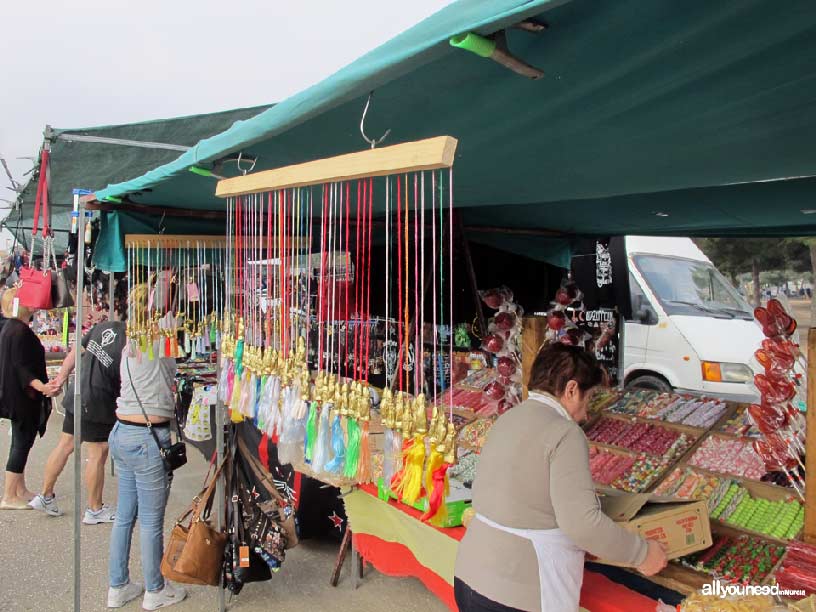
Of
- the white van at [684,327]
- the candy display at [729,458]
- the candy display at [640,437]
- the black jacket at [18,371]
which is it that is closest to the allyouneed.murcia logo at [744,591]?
the candy display at [729,458]

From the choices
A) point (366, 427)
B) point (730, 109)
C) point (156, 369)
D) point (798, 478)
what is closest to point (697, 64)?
point (730, 109)

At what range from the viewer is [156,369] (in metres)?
2.95

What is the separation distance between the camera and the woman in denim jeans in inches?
110

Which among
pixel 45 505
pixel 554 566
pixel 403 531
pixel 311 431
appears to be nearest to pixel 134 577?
pixel 45 505

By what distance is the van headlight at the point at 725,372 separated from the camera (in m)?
5.88

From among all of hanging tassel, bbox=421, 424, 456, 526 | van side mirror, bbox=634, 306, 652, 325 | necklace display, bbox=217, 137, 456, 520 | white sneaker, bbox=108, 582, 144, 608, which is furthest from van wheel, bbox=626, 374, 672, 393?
hanging tassel, bbox=421, 424, 456, 526

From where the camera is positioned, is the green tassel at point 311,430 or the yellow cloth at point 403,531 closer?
the green tassel at point 311,430

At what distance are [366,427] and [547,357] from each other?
565mm

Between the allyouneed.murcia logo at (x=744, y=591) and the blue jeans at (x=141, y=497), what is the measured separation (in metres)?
2.37

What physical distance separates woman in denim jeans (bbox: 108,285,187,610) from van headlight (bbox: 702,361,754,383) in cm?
531

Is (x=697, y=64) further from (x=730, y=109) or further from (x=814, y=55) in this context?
(x=730, y=109)

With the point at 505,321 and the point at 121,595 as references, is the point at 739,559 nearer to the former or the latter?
the point at 505,321

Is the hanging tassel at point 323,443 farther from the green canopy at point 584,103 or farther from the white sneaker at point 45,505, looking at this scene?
the white sneaker at point 45,505

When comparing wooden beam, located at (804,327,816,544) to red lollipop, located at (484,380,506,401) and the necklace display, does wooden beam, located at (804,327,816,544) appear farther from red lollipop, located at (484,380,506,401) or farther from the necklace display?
red lollipop, located at (484,380,506,401)
